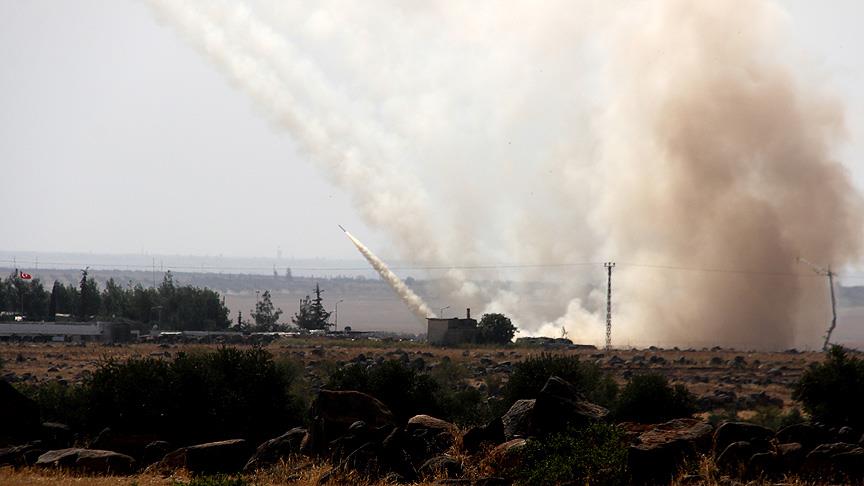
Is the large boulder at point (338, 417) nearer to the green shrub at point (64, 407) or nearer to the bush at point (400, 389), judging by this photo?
the bush at point (400, 389)

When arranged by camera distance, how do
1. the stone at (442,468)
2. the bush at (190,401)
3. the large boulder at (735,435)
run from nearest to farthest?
the large boulder at (735,435)
the stone at (442,468)
the bush at (190,401)

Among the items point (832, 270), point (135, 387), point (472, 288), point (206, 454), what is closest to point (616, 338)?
point (832, 270)

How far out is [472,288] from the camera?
194250 millimetres

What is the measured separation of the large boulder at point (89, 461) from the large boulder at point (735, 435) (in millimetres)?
14840

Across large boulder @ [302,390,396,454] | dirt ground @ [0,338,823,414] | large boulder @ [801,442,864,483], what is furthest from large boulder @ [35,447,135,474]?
dirt ground @ [0,338,823,414]

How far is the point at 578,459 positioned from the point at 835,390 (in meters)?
21.8

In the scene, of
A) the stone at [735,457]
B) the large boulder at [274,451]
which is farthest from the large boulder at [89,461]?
the stone at [735,457]

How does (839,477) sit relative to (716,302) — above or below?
below

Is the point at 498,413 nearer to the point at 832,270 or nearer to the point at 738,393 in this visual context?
the point at 738,393

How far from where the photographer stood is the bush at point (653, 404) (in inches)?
1657

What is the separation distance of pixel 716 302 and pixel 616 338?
14.1 metres

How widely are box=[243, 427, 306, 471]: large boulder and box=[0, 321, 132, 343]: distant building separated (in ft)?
377

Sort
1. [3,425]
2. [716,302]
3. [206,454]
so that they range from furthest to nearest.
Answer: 1. [716,302]
2. [3,425]
3. [206,454]

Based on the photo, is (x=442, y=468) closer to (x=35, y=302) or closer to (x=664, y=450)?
(x=664, y=450)
